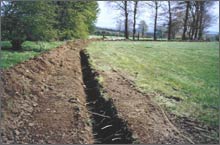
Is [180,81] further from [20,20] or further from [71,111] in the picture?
[20,20]

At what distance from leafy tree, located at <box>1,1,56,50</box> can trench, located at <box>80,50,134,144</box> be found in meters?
7.36

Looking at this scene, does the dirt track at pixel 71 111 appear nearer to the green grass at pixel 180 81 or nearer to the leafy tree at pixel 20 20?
the green grass at pixel 180 81

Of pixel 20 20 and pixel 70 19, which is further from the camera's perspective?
pixel 70 19

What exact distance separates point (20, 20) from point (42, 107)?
991 centimetres

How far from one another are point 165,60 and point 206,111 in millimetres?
9965

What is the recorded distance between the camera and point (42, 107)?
927 cm

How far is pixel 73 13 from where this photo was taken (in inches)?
1105

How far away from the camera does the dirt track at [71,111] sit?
7.57 metres

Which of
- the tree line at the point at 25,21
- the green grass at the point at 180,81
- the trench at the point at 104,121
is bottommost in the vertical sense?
the trench at the point at 104,121

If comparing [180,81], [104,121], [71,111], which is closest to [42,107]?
[71,111]

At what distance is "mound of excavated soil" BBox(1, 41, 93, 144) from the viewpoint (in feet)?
25.0

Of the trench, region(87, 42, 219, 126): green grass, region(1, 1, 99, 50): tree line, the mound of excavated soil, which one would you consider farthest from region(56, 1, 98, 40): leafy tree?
the trench

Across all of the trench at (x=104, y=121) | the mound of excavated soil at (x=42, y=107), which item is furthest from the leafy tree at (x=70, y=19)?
the trench at (x=104, y=121)

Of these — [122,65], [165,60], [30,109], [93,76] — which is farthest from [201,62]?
[30,109]
